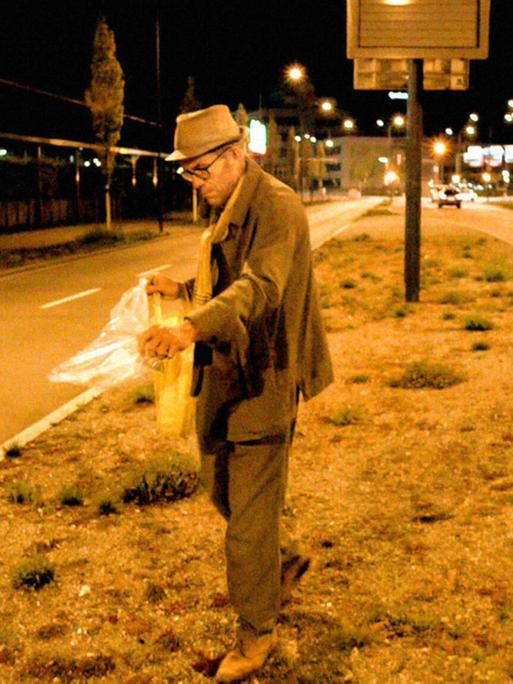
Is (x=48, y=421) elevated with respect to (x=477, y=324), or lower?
lower

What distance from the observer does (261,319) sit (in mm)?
3104

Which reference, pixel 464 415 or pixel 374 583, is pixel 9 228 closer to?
pixel 464 415

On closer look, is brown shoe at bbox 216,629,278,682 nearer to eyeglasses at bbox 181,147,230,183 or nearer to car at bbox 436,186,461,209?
eyeglasses at bbox 181,147,230,183

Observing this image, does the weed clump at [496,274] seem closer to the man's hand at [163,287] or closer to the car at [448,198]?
the man's hand at [163,287]

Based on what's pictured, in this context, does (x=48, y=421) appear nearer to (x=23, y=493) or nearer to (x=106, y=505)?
(x=23, y=493)

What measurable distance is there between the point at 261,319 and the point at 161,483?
8.32 feet

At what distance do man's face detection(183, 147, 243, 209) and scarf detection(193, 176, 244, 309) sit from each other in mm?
32

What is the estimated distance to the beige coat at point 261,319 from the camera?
311cm

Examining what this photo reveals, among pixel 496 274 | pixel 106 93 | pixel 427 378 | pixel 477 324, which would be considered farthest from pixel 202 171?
pixel 106 93

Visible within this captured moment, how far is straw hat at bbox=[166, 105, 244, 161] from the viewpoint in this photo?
3203 mm

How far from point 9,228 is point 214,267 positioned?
104ft

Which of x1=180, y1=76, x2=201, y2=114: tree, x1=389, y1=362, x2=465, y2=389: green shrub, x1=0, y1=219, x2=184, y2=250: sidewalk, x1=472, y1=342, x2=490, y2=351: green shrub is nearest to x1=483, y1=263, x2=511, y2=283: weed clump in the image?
Answer: x1=472, y1=342, x2=490, y2=351: green shrub

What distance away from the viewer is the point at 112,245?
1109 inches

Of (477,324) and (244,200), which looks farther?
(477,324)
